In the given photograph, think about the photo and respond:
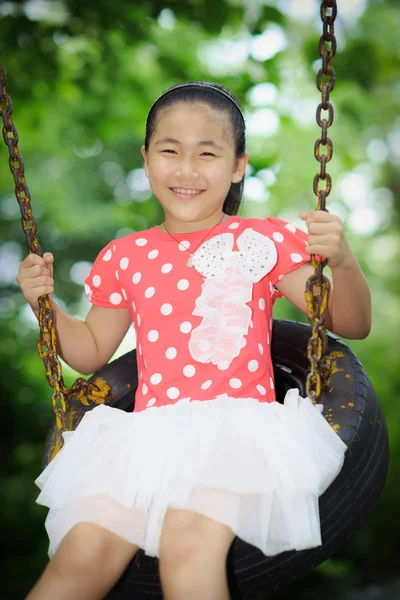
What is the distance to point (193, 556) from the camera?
4.54 feet

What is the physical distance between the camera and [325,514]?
1538 mm

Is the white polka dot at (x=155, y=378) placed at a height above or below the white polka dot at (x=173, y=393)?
above

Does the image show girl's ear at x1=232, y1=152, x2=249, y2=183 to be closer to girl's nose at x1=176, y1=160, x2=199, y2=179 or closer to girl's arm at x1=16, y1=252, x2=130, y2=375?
girl's nose at x1=176, y1=160, x2=199, y2=179

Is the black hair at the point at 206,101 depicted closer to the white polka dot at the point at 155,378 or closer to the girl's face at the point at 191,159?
the girl's face at the point at 191,159

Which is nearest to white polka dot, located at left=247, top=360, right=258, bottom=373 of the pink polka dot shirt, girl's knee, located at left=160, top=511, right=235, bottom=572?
the pink polka dot shirt

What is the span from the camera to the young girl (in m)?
1.44

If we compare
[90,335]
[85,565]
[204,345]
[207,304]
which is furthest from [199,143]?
[85,565]

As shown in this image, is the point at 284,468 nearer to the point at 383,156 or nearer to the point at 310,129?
the point at 310,129

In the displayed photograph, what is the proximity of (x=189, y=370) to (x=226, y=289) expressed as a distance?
231mm

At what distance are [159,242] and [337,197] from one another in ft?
23.7

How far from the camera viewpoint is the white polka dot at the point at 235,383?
68.1 inches

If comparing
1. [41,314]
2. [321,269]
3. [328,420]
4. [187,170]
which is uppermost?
[187,170]

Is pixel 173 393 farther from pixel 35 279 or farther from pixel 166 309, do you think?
pixel 35 279

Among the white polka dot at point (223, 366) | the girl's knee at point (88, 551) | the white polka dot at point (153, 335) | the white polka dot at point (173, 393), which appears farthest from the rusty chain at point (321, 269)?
the girl's knee at point (88, 551)
